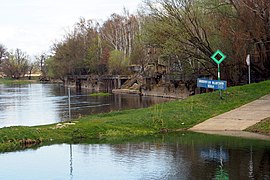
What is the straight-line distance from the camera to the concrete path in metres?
17.6

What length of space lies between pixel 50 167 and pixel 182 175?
3.69m

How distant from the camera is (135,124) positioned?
18766 mm

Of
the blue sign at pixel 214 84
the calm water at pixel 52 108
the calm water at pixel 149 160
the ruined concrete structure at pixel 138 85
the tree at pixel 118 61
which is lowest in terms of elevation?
the calm water at pixel 52 108

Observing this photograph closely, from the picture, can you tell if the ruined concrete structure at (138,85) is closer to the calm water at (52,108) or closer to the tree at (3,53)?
the calm water at (52,108)

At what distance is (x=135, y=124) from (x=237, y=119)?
4.25 m

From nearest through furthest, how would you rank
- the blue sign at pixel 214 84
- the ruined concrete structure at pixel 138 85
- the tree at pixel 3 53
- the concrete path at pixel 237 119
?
the concrete path at pixel 237 119, the blue sign at pixel 214 84, the ruined concrete structure at pixel 138 85, the tree at pixel 3 53

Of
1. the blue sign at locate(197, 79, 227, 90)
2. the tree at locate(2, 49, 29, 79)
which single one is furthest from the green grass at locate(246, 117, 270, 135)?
the tree at locate(2, 49, 29, 79)

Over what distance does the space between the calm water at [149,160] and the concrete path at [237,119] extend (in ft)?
6.43

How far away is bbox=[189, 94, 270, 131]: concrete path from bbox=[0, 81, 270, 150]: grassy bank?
62cm

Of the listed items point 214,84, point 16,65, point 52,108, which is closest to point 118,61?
point 52,108

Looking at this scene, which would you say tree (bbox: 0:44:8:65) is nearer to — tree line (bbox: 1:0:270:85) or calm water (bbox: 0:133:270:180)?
tree line (bbox: 1:0:270:85)

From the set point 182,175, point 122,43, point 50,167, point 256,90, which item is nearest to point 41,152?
point 50,167

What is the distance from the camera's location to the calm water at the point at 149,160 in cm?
1073

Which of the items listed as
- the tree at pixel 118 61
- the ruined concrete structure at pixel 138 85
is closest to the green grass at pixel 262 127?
the ruined concrete structure at pixel 138 85
